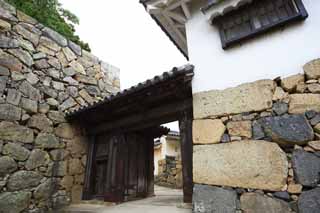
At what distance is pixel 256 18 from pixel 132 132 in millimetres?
3301

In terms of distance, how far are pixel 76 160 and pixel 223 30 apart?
14.2 ft

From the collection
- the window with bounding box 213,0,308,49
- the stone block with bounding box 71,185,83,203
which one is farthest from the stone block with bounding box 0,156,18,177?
the window with bounding box 213,0,308,49

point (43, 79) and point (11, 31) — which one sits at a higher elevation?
point (11, 31)

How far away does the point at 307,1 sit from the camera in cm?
242

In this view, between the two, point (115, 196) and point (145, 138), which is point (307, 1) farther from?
point (115, 196)

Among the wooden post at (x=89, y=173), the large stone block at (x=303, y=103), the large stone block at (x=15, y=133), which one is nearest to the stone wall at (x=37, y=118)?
the large stone block at (x=15, y=133)

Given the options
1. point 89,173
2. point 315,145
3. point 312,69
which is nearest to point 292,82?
point 312,69

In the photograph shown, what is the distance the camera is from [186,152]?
3.08 meters

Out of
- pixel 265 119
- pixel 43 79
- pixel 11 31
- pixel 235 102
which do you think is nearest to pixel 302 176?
pixel 265 119

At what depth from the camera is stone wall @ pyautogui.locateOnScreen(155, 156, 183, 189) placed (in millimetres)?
8727

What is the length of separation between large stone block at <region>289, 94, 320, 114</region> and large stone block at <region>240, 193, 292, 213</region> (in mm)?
986

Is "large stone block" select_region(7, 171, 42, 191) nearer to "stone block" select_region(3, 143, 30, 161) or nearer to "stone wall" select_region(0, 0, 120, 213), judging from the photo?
"stone wall" select_region(0, 0, 120, 213)

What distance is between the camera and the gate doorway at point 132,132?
3086 millimetres

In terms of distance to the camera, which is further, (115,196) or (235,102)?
(115,196)
